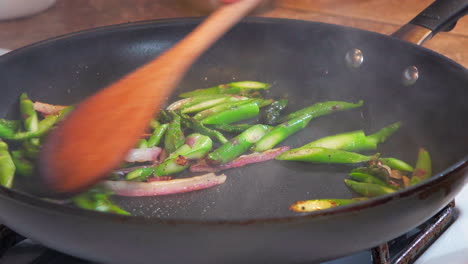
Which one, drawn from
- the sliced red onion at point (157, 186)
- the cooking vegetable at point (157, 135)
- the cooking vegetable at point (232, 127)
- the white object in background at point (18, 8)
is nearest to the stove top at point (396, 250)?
the sliced red onion at point (157, 186)

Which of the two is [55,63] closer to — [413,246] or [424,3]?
[413,246]

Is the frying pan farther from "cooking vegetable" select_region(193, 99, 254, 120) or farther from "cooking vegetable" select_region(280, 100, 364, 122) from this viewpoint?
"cooking vegetable" select_region(193, 99, 254, 120)

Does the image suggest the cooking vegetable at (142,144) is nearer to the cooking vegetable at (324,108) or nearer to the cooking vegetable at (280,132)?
the cooking vegetable at (280,132)

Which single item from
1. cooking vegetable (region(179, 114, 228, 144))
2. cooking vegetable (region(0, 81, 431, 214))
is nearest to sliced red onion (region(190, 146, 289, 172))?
cooking vegetable (region(0, 81, 431, 214))

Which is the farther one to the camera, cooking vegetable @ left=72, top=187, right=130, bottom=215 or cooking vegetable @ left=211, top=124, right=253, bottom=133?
cooking vegetable @ left=211, top=124, right=253, bottom=133

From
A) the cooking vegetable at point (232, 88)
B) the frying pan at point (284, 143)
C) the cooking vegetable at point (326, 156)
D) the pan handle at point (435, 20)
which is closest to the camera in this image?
the frying pan at point (284, 143)

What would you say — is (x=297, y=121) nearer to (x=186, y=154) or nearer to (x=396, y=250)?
(x=186, y=154)
